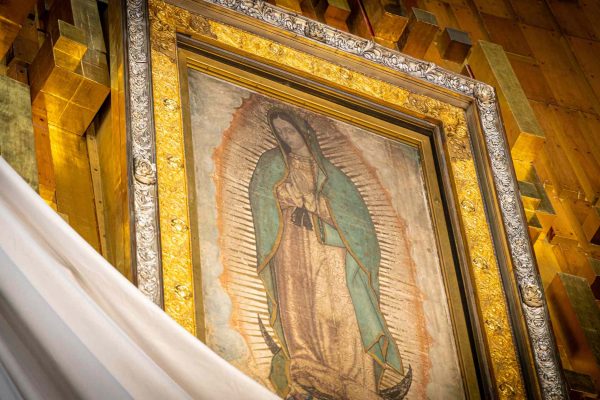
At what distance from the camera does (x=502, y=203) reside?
14.8ft

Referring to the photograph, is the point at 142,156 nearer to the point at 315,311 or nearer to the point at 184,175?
the point at 184,175

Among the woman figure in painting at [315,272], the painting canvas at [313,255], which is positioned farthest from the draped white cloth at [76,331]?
the woman figure in painting at [315,272]

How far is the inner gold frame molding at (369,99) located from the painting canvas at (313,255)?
0.13m

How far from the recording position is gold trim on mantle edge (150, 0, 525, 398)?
3525 millimetres

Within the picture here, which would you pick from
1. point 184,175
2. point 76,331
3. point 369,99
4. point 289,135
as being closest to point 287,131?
point 289,135

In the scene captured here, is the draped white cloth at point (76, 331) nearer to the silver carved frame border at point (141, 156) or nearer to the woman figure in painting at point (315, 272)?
the silver carved frame border at point (141, 156)

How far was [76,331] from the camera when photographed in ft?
9.04

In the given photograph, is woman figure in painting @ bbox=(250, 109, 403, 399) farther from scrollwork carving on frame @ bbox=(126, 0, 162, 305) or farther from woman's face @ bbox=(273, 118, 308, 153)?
scrollwork carving on frame @ bbox=(126, 0, 162, 305)

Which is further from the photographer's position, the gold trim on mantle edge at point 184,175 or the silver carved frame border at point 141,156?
the gold trim on mantle edge at point 184,175

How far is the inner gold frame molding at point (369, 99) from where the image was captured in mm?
3551

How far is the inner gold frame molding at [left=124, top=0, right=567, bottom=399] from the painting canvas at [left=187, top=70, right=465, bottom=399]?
0.13 metres

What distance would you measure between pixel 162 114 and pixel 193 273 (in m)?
0.64

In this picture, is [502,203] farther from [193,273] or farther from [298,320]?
[193,273]

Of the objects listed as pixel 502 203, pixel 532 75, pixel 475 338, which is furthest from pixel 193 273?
pixel 532 75
